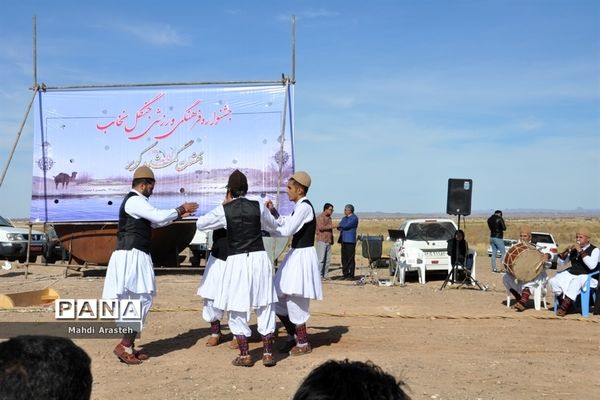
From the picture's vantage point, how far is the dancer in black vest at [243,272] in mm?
6891

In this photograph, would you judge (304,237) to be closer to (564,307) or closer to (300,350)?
(300,350)

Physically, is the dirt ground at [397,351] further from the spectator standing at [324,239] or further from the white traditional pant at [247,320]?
the spectator standing at [324,239]

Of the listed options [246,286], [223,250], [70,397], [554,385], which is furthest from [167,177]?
[70,397]

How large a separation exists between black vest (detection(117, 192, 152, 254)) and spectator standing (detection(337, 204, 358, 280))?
383 inches

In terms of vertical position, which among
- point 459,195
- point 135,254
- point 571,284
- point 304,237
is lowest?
point 571,284

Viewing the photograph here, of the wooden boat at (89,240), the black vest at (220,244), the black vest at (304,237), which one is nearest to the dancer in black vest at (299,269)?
the black vest at (304,237)

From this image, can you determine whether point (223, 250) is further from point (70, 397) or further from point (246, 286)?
point (70, 397)

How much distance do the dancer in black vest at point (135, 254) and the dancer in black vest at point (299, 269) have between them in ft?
3.94

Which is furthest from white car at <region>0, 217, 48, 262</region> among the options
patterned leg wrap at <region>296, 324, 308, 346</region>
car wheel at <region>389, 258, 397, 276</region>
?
patterned leg wrap at <region>296, 324, 308, 346</region>

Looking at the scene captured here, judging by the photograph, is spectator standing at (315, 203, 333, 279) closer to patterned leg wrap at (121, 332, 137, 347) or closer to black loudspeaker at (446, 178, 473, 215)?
black loudspeaker at (446, 178, 473, 215)

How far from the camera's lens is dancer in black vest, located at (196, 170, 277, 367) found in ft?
22.6

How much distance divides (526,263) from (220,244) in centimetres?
Result: 540

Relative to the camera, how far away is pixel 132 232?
7125 mm

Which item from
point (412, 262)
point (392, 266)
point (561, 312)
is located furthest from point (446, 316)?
point (392, 266)
